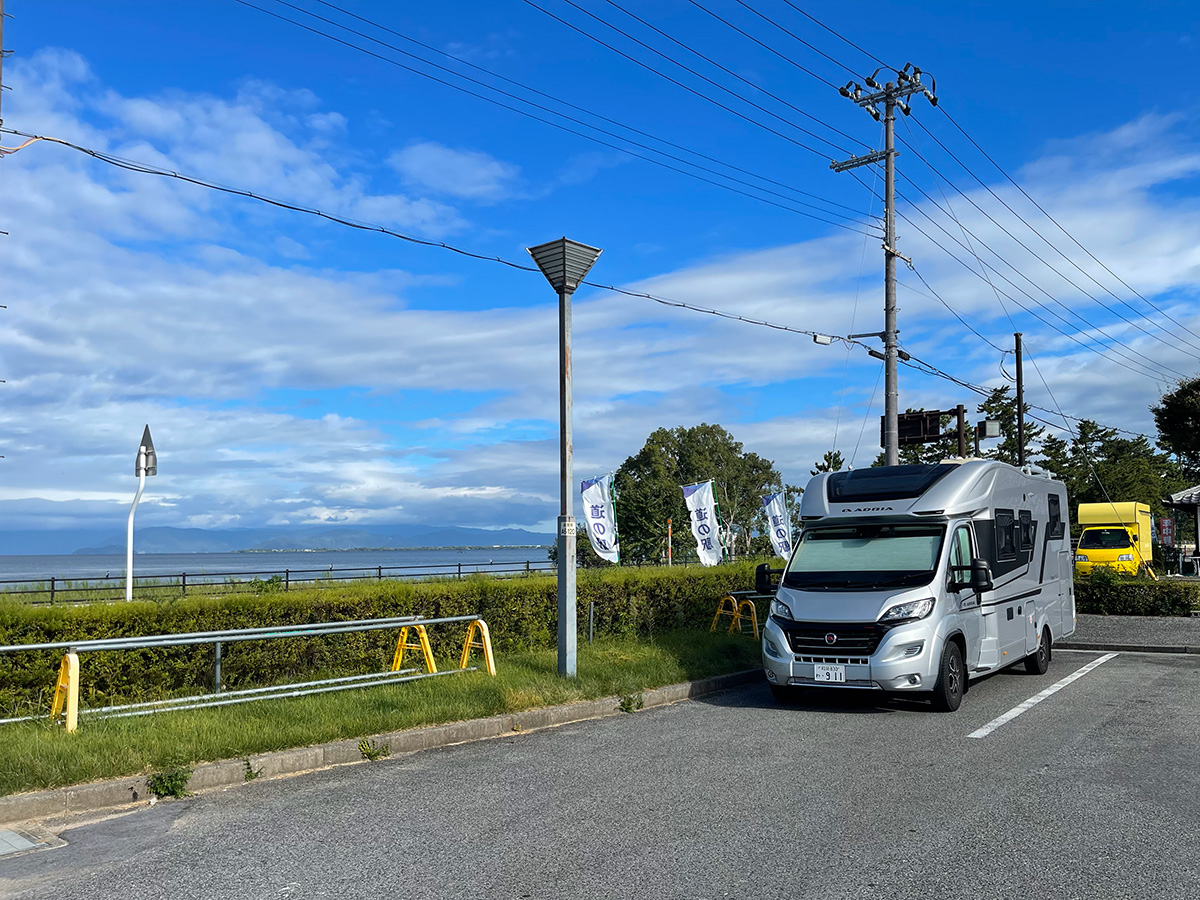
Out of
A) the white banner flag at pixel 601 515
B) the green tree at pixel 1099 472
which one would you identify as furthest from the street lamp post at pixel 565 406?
the green tree at pixel 1099 472

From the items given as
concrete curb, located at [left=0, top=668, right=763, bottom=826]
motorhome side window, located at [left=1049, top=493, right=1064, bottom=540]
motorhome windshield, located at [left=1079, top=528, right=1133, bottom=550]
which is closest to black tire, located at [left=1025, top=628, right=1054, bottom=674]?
A: motorhome side window, located at [left=1049, top=493, right=1064, bottom=540]

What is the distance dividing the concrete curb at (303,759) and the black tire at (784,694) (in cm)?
112

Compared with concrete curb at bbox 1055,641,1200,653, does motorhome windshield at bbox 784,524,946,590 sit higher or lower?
higher

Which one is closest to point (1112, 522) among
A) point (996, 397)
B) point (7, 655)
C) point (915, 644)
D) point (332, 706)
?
point (996, 397)

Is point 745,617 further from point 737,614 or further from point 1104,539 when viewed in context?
point 1104,539

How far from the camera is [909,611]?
31.9 ft

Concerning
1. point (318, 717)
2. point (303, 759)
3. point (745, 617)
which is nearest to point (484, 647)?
point (318, 717)

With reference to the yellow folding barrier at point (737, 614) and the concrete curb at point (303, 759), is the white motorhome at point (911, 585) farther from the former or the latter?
the yellow folding barrier at point (737, 614)

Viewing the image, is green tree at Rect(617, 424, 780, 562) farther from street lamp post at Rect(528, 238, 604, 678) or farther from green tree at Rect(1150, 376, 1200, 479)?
street lamp post at Rect(528, 238, 604, 678)

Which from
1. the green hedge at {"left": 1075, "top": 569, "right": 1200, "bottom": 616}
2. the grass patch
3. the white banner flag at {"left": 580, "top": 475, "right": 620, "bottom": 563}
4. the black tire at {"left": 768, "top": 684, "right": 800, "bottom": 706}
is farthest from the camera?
the white banner flag at {"left": 580, "top": 475, "right": 620, "bottom": 563}

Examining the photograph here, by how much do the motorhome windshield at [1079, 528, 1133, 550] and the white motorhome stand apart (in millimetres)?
22790

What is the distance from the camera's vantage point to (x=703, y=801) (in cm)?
636

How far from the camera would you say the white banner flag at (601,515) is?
24219 mm

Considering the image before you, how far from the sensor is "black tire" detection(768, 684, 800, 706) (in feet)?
34.4
